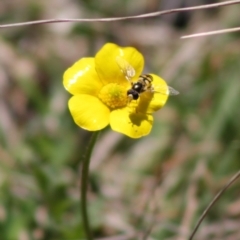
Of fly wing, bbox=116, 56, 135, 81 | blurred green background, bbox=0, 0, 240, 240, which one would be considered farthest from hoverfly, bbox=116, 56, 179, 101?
blurred green background, bbox=0, 0, 240, 240

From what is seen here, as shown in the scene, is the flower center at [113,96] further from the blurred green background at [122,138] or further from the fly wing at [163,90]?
the blurred green background at [122,138]

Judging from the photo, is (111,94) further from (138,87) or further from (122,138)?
(122,138)

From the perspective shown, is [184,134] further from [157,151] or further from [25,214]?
[25,214]

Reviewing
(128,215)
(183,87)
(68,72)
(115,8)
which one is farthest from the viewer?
(115,8)

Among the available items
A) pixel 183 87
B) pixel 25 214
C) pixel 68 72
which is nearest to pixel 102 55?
pixel 68 72

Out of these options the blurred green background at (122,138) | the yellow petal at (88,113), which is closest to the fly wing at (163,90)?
the yellow petal at (88,113)

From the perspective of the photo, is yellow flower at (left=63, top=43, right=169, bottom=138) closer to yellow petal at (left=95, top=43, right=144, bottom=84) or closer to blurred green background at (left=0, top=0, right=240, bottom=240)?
yellow petal at (left=95, top=43, right=144, bottom=84)
